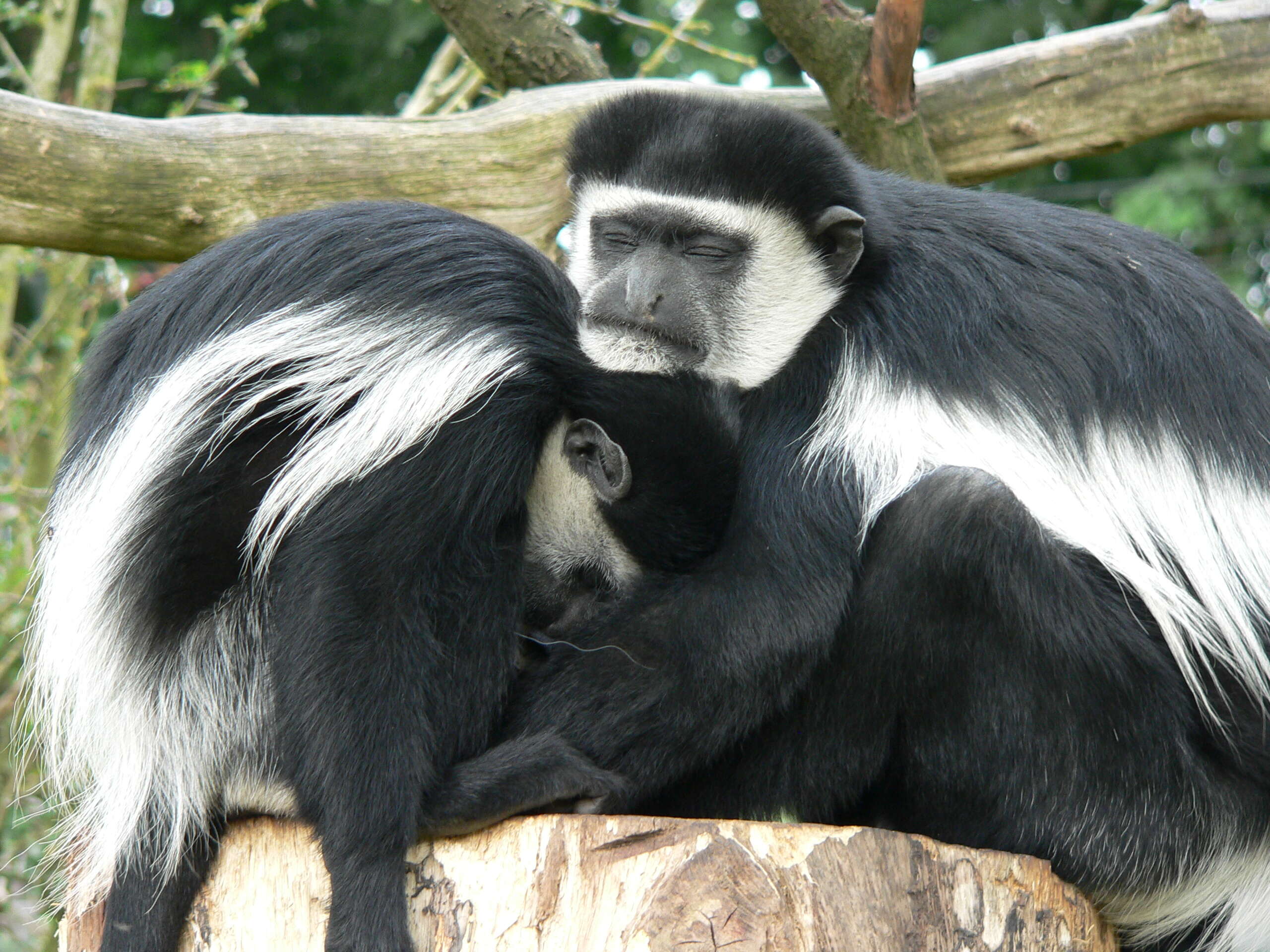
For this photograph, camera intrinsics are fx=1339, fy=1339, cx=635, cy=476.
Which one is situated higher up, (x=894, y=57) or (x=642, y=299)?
(x=894, y=57)

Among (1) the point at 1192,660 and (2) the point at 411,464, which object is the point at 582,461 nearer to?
(2) the point at 411,464

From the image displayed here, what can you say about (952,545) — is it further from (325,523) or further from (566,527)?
(325,523)

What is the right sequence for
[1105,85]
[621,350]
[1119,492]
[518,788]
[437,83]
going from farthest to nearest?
1. [437,83]
2. [1105,85]
3. [621,350]
4. [1119,492]
5. [518,788]

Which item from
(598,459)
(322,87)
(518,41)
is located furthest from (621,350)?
(322,87)

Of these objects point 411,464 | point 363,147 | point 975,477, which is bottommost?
point 363,147

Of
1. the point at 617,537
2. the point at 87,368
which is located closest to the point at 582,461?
the point at 617,537

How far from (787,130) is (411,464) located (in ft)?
2.78

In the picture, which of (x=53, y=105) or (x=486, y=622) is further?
(x=53, y=105)

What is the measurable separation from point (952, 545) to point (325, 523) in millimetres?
806

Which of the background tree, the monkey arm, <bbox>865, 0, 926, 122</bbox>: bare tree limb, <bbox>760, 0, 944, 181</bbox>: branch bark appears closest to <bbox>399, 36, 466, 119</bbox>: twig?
the background tree

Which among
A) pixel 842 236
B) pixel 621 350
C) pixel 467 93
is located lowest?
pixel 467 93

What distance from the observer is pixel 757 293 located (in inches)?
86.1

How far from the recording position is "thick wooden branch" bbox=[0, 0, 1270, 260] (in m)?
2.46

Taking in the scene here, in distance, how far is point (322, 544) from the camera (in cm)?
169
